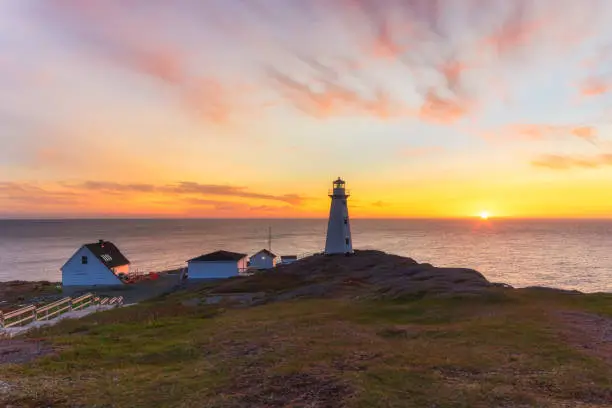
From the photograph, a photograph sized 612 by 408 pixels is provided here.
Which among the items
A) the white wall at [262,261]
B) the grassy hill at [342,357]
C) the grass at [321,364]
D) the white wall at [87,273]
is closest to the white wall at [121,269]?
the white wall at [87,273]

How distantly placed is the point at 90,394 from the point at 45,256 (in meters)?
139

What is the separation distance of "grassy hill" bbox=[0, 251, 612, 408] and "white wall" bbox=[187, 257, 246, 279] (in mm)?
33574

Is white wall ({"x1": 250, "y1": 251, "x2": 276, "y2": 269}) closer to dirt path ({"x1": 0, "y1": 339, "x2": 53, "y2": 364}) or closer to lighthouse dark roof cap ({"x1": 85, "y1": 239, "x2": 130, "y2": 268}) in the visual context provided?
lighthouse dark roof cap ({"x1": 85, "y1": 239, "x2": 130, "y2": 268})

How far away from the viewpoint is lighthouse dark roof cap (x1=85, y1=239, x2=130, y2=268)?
63.1 m

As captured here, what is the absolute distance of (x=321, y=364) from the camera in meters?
14.1

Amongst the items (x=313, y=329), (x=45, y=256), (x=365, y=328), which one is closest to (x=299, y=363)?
(x=313, y=329)

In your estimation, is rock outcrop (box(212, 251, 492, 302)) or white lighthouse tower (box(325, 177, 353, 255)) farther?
white lighthouse tower (box(325, 177, 353, 255))

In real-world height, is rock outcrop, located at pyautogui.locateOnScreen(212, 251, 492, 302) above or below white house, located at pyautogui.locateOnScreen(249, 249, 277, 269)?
above

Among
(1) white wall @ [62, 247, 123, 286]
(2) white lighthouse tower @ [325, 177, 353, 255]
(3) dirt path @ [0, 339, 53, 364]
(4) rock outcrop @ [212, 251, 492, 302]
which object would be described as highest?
(2) white lighthouse tower @ [325, 177, 353, 255]

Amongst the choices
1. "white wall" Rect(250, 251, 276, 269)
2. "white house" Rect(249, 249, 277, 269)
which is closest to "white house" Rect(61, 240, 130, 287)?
"white house" Rect(249, 249, 277, 269)

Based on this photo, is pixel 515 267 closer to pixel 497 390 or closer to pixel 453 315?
pixel 453 315

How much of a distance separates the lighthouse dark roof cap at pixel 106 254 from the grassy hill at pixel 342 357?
38.0 m

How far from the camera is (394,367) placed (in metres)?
13.8

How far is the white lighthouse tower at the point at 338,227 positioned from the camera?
192 feet
